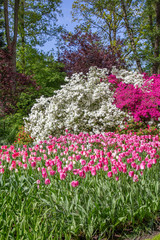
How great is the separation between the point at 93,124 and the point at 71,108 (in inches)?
34.0

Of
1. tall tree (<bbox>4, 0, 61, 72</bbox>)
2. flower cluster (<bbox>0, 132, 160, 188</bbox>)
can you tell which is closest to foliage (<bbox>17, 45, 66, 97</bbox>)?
tall tree (<bbox>4, 0, 61, 72</bbox>)

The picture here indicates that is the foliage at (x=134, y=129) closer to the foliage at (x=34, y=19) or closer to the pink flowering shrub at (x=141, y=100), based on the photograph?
the pink flowering shrub at (x=141, y=100)

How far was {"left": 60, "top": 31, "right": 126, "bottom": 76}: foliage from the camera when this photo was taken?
13654mm

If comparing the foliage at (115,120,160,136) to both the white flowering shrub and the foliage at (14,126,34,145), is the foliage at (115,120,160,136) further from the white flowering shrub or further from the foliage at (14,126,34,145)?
the foliage at (14,126,34,145)

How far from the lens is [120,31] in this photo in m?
19.1

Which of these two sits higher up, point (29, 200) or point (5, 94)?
point (5, 94)

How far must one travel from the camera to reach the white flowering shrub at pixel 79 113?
310 inches

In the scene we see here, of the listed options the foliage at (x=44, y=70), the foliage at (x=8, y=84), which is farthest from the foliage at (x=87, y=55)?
the foliage at (x=8, y=84)

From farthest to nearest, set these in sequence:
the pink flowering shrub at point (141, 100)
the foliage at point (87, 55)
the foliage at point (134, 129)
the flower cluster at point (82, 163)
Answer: the foliage at point (87, 55), the pink flowering shrub at point (141, 100), the foliage at point (134, 129), the flower cluster at point (82, 163)

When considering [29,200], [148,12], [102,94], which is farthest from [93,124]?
[148,12]

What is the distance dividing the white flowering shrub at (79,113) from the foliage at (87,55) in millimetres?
5030

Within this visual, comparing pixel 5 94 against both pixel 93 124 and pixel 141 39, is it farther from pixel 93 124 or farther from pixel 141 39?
pixel 141 39

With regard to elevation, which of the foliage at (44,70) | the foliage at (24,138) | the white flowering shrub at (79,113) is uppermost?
the foliage at (44,70)

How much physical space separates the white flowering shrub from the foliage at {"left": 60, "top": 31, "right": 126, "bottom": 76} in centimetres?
503
